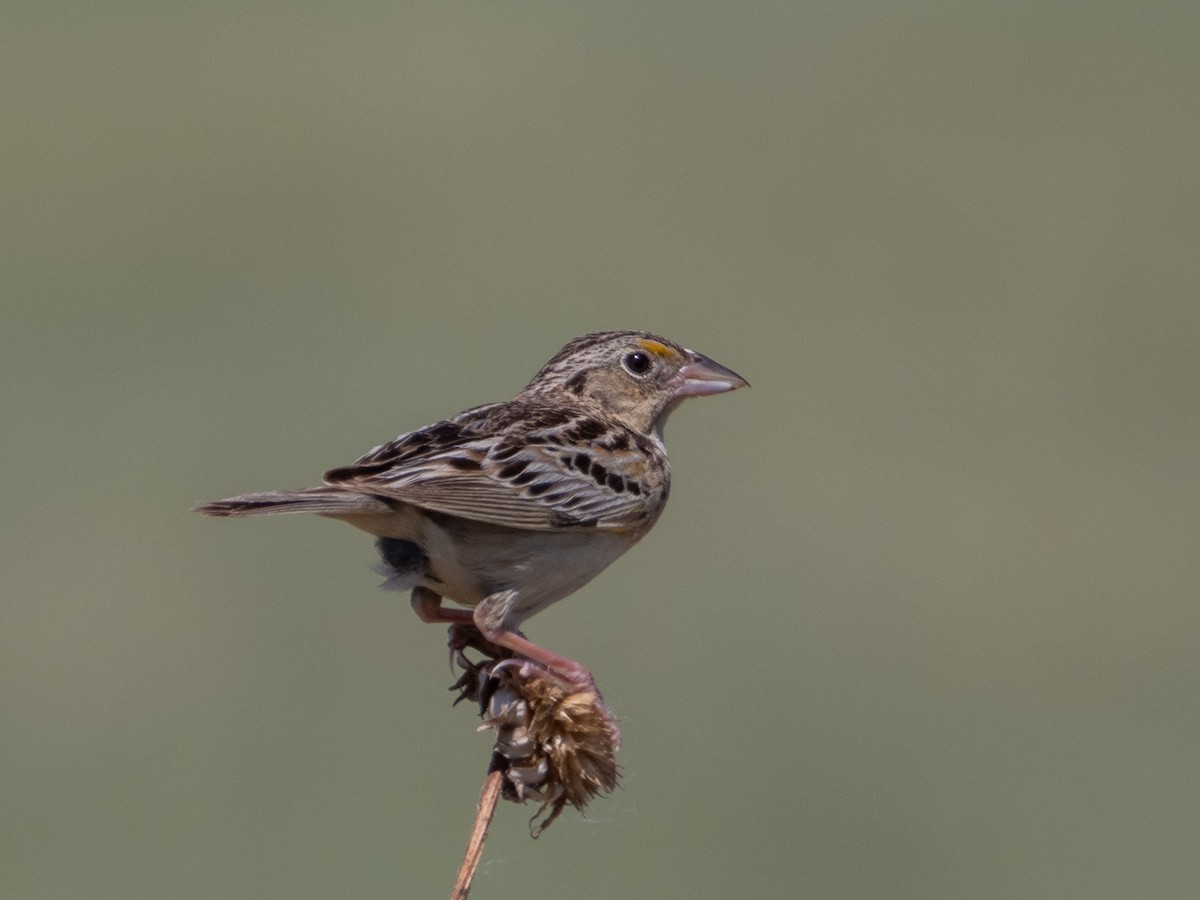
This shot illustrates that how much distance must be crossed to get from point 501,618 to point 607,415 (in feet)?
5.23

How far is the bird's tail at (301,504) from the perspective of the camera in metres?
4.93

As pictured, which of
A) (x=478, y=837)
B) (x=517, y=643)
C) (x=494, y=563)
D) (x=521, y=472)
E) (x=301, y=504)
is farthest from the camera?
(x=521, y=472)

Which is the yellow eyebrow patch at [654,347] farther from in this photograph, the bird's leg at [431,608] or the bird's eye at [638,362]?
the bird's leg at [431,608]

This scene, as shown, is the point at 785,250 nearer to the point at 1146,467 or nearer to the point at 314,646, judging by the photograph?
the point at 1146,467

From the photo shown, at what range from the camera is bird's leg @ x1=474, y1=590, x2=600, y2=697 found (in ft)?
16.6

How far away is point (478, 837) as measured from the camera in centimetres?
409

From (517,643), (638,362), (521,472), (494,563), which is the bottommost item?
(517,643)

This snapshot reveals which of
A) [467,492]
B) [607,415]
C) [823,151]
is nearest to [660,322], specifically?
[823,151]

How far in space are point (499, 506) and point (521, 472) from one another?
285 millimetres

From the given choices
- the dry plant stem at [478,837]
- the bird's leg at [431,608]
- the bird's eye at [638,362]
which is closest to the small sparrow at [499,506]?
the bird's leg at [431,608]

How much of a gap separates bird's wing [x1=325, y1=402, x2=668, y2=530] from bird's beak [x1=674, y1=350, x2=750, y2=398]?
1.96 feet

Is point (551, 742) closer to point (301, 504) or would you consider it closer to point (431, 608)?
point (301, 504)

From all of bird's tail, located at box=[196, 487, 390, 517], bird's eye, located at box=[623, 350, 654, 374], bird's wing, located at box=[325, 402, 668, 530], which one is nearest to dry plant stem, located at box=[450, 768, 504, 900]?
bird's tail, located at box=[196, 487, 390, 517]

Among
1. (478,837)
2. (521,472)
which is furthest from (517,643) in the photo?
(478,837)
